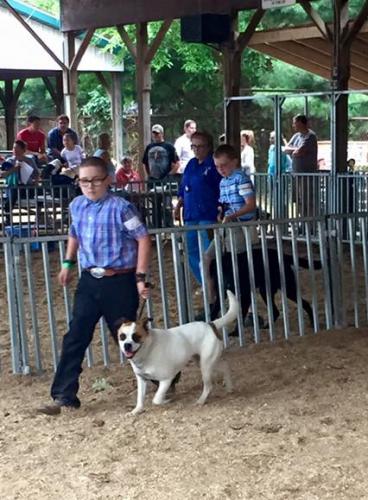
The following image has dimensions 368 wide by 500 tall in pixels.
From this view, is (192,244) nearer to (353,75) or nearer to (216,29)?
(216,29)

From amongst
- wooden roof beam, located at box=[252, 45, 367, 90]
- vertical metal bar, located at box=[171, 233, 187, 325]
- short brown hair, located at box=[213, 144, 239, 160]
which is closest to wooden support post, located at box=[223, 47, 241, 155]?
wooden roof beam, located at box=[252, 45, 367, 90]

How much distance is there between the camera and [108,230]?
540cm

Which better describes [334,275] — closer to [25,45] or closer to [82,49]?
→ [82,49]

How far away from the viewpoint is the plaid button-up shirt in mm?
5391

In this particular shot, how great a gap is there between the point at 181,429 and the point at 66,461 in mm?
781

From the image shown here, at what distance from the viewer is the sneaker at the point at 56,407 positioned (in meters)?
5.57

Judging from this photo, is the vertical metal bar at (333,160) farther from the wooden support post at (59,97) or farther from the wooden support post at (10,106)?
the wooden support post at (10,106)

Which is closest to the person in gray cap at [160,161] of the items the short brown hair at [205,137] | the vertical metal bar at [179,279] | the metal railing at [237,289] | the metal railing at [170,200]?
the metal railing at [170,200]

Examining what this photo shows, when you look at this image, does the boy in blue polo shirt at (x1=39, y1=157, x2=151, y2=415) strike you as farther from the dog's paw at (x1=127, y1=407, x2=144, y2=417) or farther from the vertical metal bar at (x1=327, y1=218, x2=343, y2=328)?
the vertical metal bar at (x1=327, y1=218, x2=343, y2=328)

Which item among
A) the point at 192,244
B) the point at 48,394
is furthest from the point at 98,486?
the point at 192,244

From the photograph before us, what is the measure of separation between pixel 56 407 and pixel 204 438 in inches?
42.2

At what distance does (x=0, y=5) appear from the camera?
70.9 feet

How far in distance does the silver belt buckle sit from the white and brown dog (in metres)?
0.36

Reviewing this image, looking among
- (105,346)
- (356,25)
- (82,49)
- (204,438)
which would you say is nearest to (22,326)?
(105,346)
